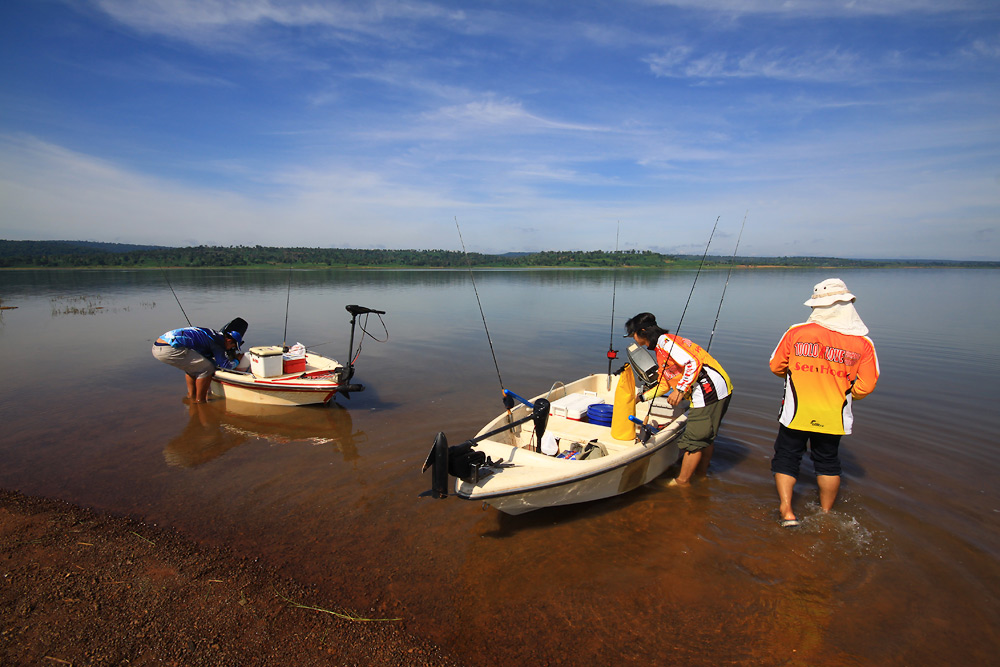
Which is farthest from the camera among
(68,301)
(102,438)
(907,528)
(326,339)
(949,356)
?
(68,301)

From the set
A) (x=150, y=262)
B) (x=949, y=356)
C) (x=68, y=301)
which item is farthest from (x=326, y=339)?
(x=150, y=262)

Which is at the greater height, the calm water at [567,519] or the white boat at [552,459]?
the white boat at [552,459]

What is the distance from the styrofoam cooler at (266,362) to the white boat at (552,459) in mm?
5078

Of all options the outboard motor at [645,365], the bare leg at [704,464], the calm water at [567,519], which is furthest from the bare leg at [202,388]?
the bare leg at [704,464]

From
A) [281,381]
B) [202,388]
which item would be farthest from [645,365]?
[202,388]

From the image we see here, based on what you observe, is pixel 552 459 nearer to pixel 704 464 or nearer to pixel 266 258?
pixel 704 464

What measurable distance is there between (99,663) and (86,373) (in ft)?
33.2

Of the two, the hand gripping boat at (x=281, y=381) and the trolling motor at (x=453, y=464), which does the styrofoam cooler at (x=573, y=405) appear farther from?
the hand gripping boat at (x=281, y=381)

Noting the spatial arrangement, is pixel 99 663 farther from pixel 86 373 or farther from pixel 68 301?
pixel 68 301

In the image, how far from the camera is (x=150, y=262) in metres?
77.9

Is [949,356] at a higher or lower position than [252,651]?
higher

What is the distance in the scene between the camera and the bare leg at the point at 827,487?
4.50 metres

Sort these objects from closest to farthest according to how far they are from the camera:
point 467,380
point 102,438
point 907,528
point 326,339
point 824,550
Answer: point 824,550
point 907,528
point 102,438
point 467,380
point 326,339

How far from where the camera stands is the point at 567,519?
490 centimetres
